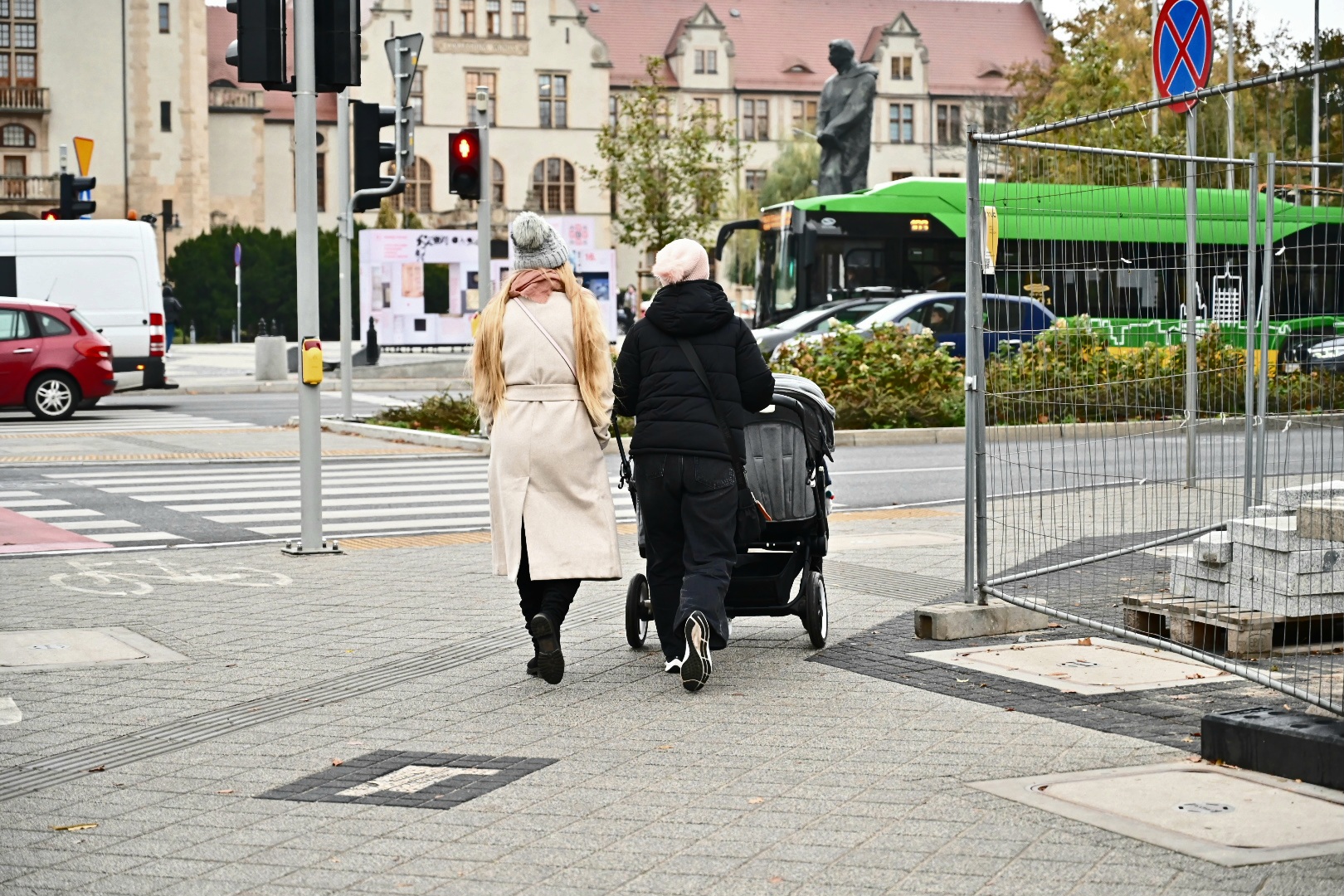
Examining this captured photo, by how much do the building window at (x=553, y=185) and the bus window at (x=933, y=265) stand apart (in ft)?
185

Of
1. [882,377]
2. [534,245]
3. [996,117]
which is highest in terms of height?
[996,117]

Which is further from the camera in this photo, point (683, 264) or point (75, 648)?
point (75, 648)

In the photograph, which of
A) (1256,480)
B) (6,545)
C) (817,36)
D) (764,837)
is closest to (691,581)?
(764,837)

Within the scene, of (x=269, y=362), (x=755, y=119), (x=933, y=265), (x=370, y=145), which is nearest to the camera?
(x=370, y=145)

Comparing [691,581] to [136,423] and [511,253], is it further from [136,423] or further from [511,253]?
[136,423]

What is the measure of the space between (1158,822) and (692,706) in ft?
6.95

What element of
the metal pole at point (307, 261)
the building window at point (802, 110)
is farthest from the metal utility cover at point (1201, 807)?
the building window at point (802, 110)

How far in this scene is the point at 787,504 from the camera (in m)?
7.35

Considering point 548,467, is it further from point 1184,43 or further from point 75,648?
point 1184,43

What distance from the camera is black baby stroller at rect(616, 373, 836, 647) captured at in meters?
7.34

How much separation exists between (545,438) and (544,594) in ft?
2.01

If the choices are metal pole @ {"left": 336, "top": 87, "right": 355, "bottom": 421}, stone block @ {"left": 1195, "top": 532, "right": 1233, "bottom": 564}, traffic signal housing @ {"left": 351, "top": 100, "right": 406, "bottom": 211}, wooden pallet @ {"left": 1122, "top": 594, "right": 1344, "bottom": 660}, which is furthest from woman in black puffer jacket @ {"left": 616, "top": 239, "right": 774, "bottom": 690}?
metal pole @ {"left": 336, "top": 87, "right": 355, "bottom": 421}

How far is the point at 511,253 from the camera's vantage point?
7.29 metres

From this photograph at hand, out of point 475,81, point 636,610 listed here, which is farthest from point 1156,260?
point 475,81
